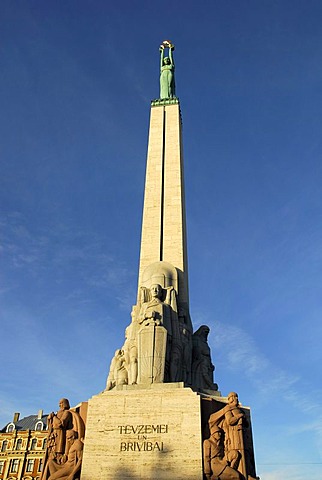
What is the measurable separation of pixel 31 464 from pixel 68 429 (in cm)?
3871

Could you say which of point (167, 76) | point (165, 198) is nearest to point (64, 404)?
point (165, 198)

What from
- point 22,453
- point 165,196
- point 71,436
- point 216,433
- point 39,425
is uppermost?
point 39,425

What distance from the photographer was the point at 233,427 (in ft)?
36.1

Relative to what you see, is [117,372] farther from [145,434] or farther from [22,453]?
[22,453]

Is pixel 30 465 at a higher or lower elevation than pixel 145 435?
higher

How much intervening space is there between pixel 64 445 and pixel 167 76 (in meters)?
19.2

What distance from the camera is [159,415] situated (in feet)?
37.3

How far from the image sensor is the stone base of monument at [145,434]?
10.6 meters

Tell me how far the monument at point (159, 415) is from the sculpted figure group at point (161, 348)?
1.1 inches

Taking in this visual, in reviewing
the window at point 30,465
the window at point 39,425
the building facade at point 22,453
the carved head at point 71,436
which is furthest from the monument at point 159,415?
the window at point 39,425

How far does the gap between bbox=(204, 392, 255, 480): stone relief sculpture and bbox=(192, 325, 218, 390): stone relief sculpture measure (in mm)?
2820

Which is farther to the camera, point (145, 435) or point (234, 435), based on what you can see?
point (145, 435)

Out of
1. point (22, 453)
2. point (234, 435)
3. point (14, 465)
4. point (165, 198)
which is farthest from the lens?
point (22, 453)

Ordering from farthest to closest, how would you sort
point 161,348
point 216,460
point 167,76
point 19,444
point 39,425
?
point 39,425, point 19,444, point 167,76, point 161,348, point 216,460
